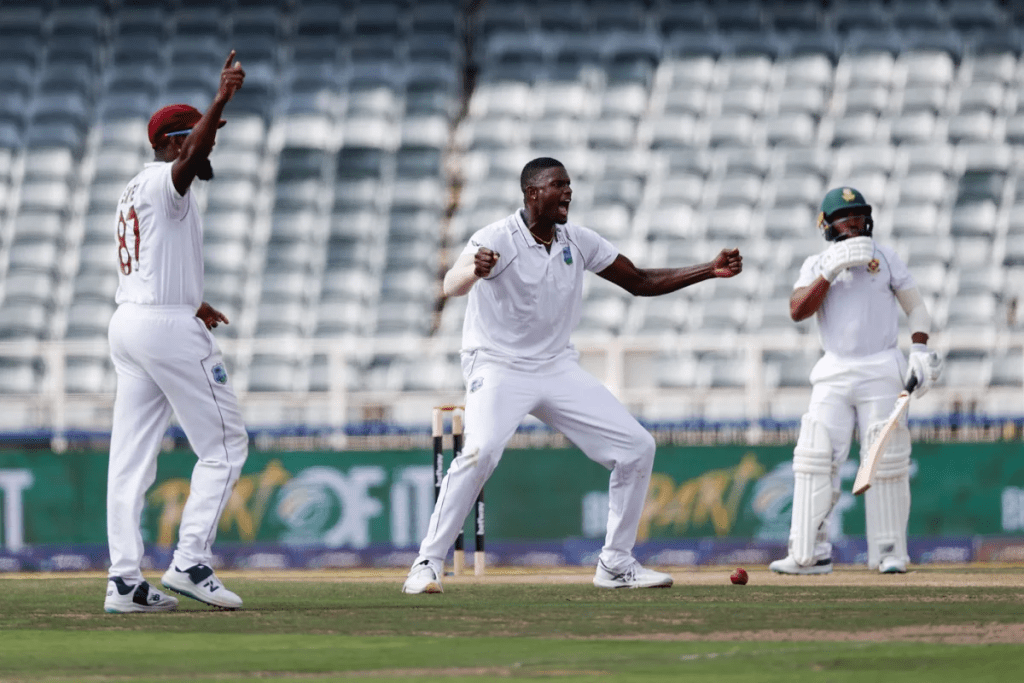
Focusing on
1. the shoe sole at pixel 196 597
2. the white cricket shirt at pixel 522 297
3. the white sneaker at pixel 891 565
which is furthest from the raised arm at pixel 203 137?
the white sneaker at pixel 891 565

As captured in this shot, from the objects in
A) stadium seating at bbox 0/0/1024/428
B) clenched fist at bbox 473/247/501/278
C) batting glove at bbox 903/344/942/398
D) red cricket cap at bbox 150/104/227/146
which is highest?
stadium seating at bbox 0/0/1024/428

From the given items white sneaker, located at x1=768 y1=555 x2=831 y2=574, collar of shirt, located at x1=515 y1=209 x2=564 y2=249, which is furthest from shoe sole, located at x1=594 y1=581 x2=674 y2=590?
collar of shirt, located at x1=515 y1=209 x2=564 y2=249

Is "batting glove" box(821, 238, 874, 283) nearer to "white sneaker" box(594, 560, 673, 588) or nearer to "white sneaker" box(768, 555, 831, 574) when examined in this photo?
"white sneaker" box(768, 555, 831, 574)

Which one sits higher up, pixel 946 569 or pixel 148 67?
pixel 148 67

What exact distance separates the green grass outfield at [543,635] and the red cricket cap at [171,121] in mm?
1925

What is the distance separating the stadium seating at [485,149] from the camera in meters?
15.9

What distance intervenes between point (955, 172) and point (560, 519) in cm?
749

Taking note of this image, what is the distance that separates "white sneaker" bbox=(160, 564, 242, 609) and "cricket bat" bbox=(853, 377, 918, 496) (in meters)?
3.45

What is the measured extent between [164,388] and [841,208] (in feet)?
13.3

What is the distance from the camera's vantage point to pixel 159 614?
6.28m

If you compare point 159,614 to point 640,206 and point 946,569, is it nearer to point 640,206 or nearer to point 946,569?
point 946,569

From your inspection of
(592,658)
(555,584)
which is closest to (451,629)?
(592,658)

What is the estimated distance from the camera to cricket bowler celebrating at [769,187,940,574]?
8.62 metres

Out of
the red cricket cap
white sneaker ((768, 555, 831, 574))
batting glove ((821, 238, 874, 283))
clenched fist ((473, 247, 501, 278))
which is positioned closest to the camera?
the red cricket cap
